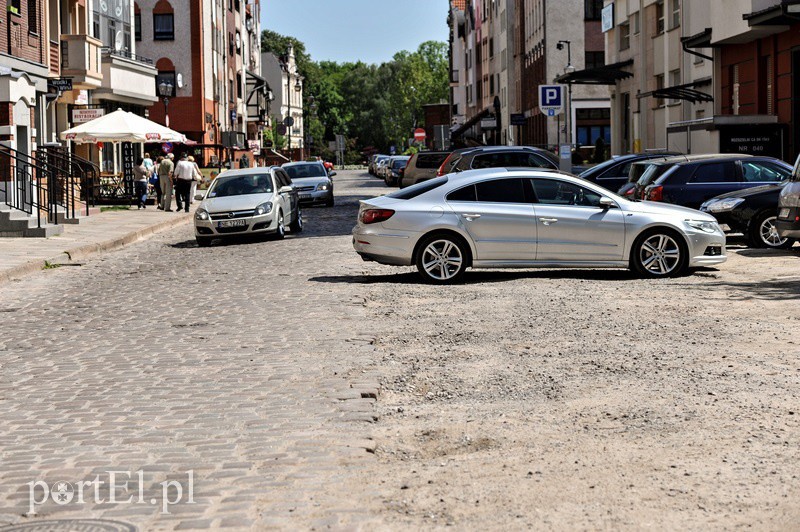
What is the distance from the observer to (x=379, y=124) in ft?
593

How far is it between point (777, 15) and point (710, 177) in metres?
8.50

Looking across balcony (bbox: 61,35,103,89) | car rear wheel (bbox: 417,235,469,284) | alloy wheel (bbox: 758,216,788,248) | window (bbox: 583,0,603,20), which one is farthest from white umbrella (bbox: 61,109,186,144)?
window (bbox: 583,0,603,20)

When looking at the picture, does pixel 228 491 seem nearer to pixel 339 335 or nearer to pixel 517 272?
pixel 339 335

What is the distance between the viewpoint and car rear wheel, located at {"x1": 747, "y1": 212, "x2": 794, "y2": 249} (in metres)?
20.9

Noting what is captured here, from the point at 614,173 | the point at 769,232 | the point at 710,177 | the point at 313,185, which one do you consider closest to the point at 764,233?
the point at 769,232

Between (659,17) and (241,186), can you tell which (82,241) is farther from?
(659,17)

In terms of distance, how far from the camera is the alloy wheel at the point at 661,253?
16453mm

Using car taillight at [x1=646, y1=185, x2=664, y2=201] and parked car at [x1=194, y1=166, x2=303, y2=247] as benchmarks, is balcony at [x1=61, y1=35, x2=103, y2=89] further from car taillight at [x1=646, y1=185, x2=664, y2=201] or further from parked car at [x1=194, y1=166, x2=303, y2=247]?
car taillight at [x1=646, y1=185, x2=664, y2=201]

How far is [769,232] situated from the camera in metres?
21.0

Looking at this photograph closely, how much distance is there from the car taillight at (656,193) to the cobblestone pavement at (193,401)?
27.3ft

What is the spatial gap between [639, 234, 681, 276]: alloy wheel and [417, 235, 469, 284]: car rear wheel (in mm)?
2264

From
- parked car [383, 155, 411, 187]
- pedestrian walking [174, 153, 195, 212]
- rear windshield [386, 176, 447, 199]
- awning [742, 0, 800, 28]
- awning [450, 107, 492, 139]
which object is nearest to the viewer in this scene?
rear windshield [386, 176, 447, 199]

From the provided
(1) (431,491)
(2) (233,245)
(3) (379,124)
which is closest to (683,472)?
(1) (431,491)

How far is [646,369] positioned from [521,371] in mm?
861
